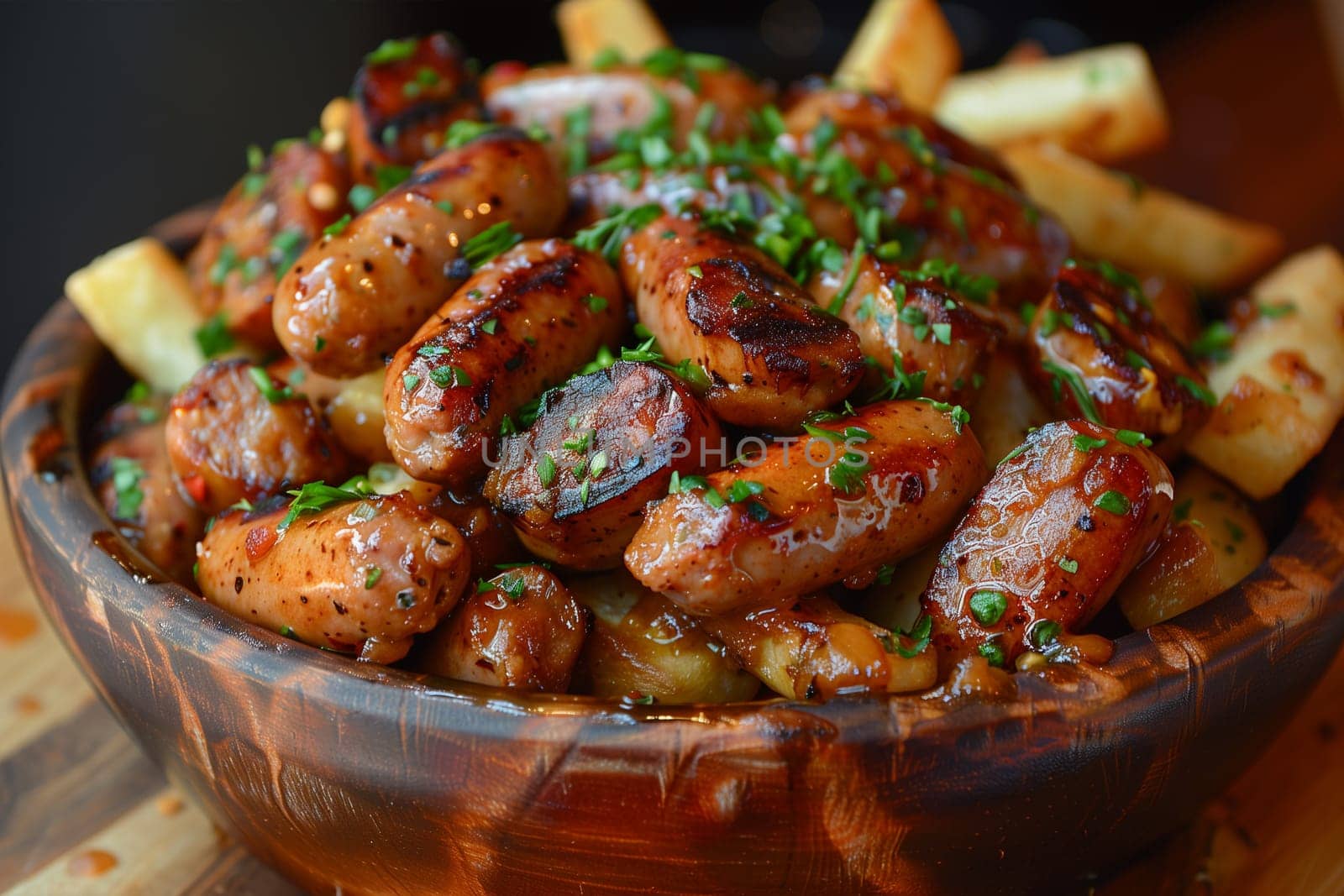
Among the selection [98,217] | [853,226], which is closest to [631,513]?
[853,226]

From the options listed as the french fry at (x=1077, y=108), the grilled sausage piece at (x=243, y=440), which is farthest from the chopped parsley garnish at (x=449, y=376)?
the french fry at (x=1077, y=108)

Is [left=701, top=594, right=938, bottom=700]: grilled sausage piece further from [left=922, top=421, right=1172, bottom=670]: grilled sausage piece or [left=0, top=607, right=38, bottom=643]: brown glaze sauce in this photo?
[left=0, top=607, right=38, bottom=643]: brown glaze sauce

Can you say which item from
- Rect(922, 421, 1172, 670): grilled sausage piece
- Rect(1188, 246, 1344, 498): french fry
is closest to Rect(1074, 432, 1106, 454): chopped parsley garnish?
Rect(922, 421, 1172, 670): grilled sausage piece

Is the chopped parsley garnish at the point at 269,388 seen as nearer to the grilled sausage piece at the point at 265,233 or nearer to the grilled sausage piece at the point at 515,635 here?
the grilled sausage piece at the point at 265,233

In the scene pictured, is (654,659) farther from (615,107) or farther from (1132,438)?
(615,107)

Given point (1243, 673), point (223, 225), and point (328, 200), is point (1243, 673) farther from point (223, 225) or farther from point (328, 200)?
point (223, 225)
